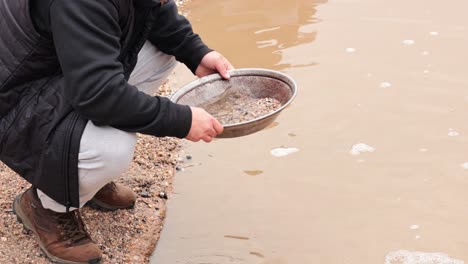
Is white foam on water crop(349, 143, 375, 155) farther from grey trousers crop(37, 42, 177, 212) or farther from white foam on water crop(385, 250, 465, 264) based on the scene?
grey trousers crop(37, 42, 177, 212)

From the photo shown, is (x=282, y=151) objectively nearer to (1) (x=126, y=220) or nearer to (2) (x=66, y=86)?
(1) (x=126, y=220)

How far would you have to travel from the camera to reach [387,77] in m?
3.81

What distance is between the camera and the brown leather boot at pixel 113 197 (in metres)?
2.70

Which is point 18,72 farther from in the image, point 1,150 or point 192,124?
point 192,124

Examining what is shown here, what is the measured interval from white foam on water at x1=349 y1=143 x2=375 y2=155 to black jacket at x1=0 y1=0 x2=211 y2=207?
1.27 metres

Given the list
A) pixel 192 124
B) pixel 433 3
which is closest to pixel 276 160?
pixel 192 124

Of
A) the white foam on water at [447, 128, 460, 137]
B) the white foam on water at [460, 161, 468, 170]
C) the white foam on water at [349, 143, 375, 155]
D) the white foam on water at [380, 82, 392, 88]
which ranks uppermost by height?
the white foam on water at [380, 82, 392, 88]

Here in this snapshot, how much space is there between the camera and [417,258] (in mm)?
2494

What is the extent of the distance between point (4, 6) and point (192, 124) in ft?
2.42

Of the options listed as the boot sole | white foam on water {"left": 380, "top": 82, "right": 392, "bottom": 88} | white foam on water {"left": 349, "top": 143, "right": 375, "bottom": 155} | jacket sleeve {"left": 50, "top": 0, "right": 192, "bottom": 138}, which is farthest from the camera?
white foam on water {"left": 380, "top": 82, "right": 392, "bottom": 88}

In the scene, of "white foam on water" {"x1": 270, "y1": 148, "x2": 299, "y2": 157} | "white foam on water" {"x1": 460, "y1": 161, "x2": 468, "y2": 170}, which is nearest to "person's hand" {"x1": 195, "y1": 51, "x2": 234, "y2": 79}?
"white foam on water" {"x1": 270, "y1": 148, "x2": 299, "y2": 157}

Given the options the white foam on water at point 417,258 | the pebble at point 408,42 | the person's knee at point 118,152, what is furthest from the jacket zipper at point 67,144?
the pebble at point 408,42

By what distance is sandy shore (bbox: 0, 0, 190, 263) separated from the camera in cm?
251

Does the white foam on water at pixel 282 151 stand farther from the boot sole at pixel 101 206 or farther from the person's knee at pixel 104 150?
the person's knee at pixel 104 150
